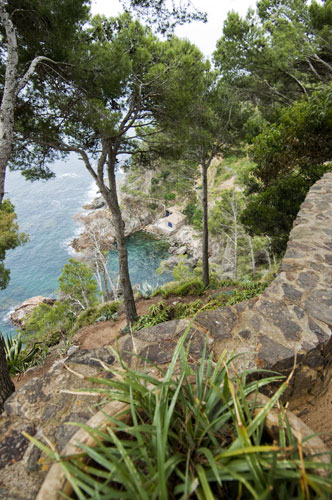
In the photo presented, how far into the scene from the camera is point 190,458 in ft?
3.56

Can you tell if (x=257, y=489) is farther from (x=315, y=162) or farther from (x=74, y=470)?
(x=315, y=162)

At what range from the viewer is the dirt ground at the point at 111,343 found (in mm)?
2006

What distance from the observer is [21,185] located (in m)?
41.8

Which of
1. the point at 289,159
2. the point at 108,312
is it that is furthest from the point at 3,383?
Result: the point at 289,159

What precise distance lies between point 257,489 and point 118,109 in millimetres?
5717

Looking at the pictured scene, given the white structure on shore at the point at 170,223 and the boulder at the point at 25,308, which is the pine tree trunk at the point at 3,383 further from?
the white structure on shore at the point at 170,223

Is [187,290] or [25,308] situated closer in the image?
[187,290]

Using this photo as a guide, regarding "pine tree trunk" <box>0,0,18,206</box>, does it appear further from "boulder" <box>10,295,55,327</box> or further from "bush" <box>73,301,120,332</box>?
"boulder" <box>10,295,55,327</box>

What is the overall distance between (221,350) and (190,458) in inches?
47.6

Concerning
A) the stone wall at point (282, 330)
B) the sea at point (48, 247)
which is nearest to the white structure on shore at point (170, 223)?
the sea at point (48, 247)

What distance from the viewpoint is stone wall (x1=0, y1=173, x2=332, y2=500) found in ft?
5.14

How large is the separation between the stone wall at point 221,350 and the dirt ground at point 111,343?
0.09 metres

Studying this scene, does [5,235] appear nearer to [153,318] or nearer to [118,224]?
[118,224]

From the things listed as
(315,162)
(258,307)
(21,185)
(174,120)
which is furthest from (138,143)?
(21,185)
